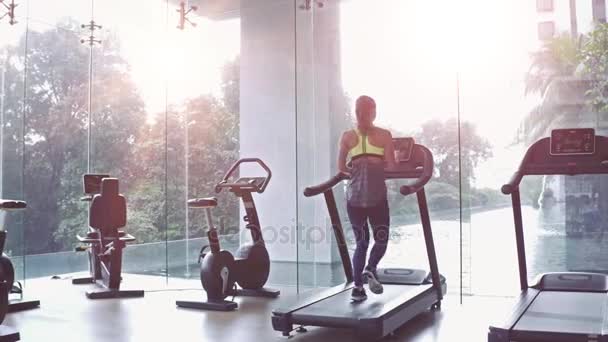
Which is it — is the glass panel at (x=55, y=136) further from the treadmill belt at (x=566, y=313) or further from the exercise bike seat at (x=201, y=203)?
the treadmill belt at (x=566, y=313)

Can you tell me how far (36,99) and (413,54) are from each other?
Answer: 489 cm

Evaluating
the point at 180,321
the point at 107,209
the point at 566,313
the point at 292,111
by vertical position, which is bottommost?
the point at 180,321

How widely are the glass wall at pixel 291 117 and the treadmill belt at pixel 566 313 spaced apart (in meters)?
1.36

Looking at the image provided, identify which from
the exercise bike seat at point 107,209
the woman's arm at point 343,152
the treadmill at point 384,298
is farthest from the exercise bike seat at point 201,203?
the woman's arm at point 343,152

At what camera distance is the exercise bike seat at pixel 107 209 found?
585cm

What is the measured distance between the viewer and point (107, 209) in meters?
5.88

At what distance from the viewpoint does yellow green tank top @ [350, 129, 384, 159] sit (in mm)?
3947

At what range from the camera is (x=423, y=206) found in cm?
486

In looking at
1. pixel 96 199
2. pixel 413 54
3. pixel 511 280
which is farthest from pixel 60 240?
pixel 511 280

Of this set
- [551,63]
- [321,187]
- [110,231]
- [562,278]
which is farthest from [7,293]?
[551,63]

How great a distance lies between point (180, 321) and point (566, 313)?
2.80 m

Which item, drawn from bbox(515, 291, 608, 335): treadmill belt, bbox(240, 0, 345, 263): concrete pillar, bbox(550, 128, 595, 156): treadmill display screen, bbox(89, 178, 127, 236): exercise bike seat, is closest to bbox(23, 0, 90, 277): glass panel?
bbox(89, 178, 127, 236): exercise bike seat

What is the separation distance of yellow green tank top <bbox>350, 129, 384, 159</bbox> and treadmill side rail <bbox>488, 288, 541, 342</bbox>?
4.31 ft

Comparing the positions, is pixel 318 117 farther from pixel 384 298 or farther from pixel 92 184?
pixel 384 298
